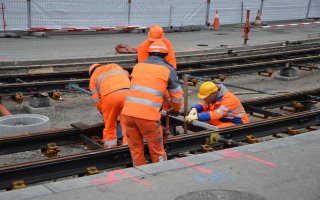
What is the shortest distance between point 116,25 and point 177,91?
52.9 feet

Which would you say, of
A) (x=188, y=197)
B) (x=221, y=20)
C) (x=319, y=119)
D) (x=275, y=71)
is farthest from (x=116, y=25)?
(x=188, y=197)

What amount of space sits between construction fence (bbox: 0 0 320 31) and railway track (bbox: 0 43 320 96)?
252 inches

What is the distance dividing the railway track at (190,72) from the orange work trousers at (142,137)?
4.71 metres

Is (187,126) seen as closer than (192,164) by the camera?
No

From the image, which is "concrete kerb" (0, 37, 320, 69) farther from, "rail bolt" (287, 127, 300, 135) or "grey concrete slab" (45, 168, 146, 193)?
"grey concrete slab" (45, 168, 146, 193)

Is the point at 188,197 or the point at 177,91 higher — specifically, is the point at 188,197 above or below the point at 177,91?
below

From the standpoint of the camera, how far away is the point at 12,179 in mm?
5805

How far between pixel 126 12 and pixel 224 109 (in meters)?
14.9

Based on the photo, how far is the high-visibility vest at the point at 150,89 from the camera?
20.3 ft

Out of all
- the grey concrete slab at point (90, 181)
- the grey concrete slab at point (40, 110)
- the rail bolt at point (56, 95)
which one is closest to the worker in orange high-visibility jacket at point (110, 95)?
the grey concrete slab at point (90, 181)

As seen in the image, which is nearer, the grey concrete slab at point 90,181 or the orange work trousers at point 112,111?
the grey concrete slab at point 90,181

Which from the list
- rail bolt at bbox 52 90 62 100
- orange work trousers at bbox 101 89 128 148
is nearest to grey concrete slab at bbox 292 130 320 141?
orange work trousers at bbox 101 89 128 148

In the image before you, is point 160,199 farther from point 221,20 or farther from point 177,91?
point 221,20

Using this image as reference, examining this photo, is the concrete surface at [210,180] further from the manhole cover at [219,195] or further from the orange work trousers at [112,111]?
the orange work trousers at [112,111]
